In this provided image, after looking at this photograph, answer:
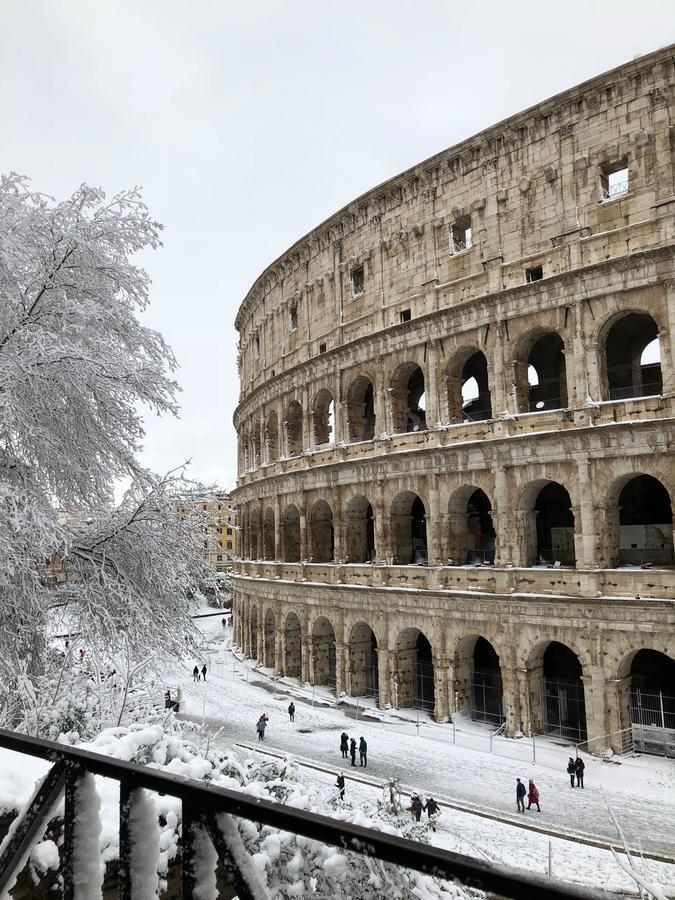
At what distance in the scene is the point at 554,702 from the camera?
20281mm

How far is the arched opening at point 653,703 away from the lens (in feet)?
57.9

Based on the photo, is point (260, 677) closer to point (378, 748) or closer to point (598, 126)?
point (378, 748)

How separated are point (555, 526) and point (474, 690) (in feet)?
19.6

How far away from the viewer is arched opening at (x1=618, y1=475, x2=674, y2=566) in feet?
66.0

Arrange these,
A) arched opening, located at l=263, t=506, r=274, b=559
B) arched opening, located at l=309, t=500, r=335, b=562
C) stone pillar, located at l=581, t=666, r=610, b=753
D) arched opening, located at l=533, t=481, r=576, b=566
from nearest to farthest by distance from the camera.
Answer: stone pillar, located at l=581, t=666, r=610, b=753 < arched opening, located at l=533, t=481, r=576, b=566 < arched opening, located at l=309, t=500, r=335, b=562 < arched opening, located at l=263, t=506, r=274, b=559

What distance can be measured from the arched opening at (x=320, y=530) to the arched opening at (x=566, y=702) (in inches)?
390

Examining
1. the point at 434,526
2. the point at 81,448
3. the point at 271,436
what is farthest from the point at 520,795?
the point at 271,436

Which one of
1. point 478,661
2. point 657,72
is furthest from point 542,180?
point 478,661

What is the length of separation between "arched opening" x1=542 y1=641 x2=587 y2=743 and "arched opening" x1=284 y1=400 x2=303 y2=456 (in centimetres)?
→ 1409

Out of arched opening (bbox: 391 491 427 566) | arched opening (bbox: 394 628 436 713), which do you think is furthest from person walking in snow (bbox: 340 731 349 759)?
arched opening (bbox: 391 491 427 566)

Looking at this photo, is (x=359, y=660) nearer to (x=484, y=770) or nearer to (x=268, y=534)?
(x=484, y=770)

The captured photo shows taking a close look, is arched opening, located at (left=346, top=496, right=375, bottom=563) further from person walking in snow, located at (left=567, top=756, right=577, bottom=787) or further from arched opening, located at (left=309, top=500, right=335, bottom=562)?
person walking in snow, located at (left=567, top=756, right=577, bottom=787)

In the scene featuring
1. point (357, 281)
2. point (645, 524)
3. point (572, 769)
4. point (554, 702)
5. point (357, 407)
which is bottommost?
point (572, 769)

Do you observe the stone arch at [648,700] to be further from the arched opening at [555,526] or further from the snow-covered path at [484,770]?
the arched opening at [555,526]
